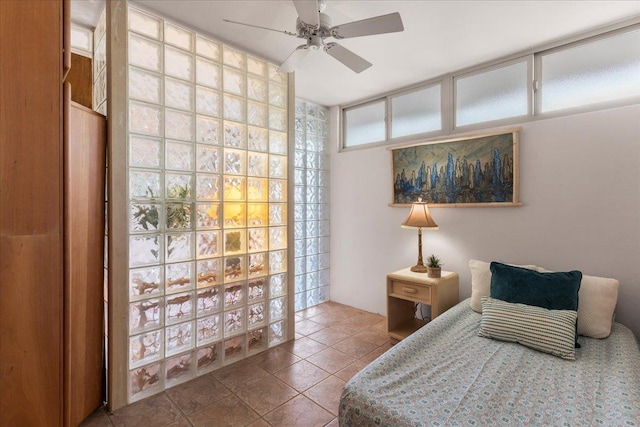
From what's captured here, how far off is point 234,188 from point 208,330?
115 cm

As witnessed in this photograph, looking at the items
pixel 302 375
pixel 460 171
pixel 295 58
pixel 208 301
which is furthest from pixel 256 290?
pixel 460 171

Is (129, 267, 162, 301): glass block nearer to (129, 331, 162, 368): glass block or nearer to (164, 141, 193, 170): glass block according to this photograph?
(129, 331, 162, 368): glass block

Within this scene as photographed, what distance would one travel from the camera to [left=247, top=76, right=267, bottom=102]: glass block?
8.52 ft

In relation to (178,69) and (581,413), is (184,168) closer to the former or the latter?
(178,69)

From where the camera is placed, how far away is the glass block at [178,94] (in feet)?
6.97

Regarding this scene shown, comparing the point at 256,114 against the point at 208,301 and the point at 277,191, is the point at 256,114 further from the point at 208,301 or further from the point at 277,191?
the point at 208,301

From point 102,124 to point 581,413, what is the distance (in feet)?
9.44

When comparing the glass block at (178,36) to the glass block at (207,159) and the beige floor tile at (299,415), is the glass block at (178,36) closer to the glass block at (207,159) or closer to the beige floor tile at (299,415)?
the glass block at (207,159)

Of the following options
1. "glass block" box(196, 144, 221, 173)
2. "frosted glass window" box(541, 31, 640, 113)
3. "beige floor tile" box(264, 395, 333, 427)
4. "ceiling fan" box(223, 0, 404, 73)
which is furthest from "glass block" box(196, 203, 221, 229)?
"frosted glass window" box(541, 31, 640, 113)

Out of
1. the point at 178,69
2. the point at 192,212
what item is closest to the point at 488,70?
the point at 178,69

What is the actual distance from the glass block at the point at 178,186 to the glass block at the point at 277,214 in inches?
30.4

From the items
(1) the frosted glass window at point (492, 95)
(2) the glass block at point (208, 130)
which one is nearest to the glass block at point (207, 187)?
(2) the glass block at point (208, 130)

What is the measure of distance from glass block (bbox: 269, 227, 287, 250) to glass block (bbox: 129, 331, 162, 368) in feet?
3.70

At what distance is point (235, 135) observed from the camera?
2.51 metres
